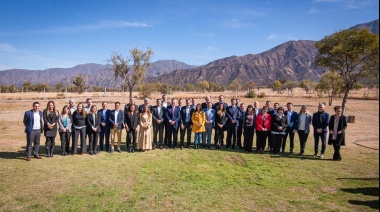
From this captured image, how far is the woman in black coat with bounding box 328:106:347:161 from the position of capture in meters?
8.91

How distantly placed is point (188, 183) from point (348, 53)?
18167 millimetres

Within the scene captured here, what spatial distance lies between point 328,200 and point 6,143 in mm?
12086

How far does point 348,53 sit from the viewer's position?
19.0 m

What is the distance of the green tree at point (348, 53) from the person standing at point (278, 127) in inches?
460

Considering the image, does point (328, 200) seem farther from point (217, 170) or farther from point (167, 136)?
point (167, 136)

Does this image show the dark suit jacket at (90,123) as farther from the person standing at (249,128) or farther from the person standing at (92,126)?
the person standing at (249,128)

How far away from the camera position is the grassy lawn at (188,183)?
5.42 m

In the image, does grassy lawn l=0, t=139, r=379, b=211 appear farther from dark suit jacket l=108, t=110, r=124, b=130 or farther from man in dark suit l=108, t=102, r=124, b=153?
dark suit jacket l=108, t=110, r=124, b=130

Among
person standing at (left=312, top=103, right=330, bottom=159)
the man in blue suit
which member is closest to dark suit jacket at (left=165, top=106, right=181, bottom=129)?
the man in blue suit

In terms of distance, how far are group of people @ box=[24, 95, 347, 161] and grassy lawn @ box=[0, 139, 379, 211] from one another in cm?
63

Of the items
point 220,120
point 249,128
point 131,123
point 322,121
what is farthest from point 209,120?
point 322,121

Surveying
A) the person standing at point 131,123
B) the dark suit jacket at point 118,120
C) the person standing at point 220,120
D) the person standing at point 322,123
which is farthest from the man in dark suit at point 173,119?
the person standing at point 322,123

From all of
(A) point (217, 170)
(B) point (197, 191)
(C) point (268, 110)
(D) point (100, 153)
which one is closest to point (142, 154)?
(D) point (100, 153)

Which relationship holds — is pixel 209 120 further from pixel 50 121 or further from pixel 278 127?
pixel 50 121
